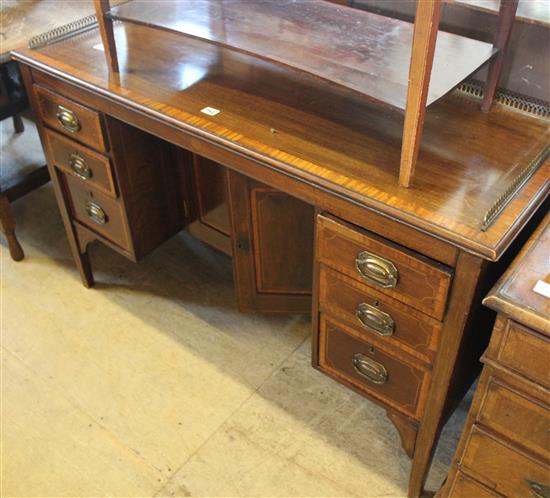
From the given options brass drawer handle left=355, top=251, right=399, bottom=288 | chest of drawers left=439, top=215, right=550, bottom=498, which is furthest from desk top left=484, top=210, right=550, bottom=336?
brass drawer handle left=355, top=251, right=399, bottom=288

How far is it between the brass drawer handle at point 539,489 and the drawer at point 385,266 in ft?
1.13

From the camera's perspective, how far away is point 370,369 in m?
1.35

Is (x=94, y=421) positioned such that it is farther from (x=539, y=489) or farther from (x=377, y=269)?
(x=539, y=489)

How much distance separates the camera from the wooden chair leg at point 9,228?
2.05 m

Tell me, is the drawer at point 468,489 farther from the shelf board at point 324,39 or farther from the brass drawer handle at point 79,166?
the brass drawer handle at point 79,166

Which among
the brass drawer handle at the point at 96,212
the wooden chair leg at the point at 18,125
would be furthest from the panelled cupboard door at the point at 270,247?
the wooden chair leg at the point at 18,125

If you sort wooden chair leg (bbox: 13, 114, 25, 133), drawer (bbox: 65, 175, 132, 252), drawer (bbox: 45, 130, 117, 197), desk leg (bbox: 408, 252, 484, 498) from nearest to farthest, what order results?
desk leg (bbox: 408, 252, 484, 498)
drawer (bbox: 45, 130, 117, 197)
drawer (bbox: 65, 175, 132, 252)
wooden chair leg (bbox: 13, 114, 25, 133)

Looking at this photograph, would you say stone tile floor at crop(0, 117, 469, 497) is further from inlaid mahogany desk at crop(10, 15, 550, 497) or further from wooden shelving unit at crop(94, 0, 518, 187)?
wooden shelving unit at crop(94, 0, 518, 187)

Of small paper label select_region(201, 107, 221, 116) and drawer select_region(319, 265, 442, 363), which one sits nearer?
drawer select_region(319, 265, 442, 363)

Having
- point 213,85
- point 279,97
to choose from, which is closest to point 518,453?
point 279,97

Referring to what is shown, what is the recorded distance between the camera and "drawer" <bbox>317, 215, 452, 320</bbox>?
109cm

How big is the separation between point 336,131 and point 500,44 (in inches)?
14.1

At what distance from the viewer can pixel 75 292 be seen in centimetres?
208

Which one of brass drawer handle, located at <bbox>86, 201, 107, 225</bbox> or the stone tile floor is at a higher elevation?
brass drawer handle, located at <bbox>86, 201, 107, 225</bbox>
